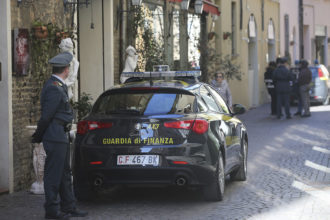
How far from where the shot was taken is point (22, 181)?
39.9 feet

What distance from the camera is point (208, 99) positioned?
36.7 ft

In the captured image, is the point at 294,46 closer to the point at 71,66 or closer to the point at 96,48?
the point at 96,48

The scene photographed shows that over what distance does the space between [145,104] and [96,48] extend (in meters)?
7.34

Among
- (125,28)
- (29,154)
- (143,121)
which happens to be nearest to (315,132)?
(125,28)

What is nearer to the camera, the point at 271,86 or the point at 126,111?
the point at 126,111

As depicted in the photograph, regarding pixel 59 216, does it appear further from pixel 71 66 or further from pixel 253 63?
pixel 253 63

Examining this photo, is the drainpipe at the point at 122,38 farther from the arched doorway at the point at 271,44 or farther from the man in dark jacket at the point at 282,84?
the arched doorway at the point at 271,44

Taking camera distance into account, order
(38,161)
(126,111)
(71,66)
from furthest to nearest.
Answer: (71,66) < (38,161) < (126,111)

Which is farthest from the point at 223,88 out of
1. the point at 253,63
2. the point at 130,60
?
the point at 253,63

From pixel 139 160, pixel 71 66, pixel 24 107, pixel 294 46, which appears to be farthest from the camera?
pixel 294 46

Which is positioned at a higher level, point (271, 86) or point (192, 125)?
point (271, 86)

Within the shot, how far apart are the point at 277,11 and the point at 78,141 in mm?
32054

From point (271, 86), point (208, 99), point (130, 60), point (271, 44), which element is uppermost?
point (271, 44)

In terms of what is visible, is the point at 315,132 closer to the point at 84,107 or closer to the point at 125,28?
the point at 125,28
